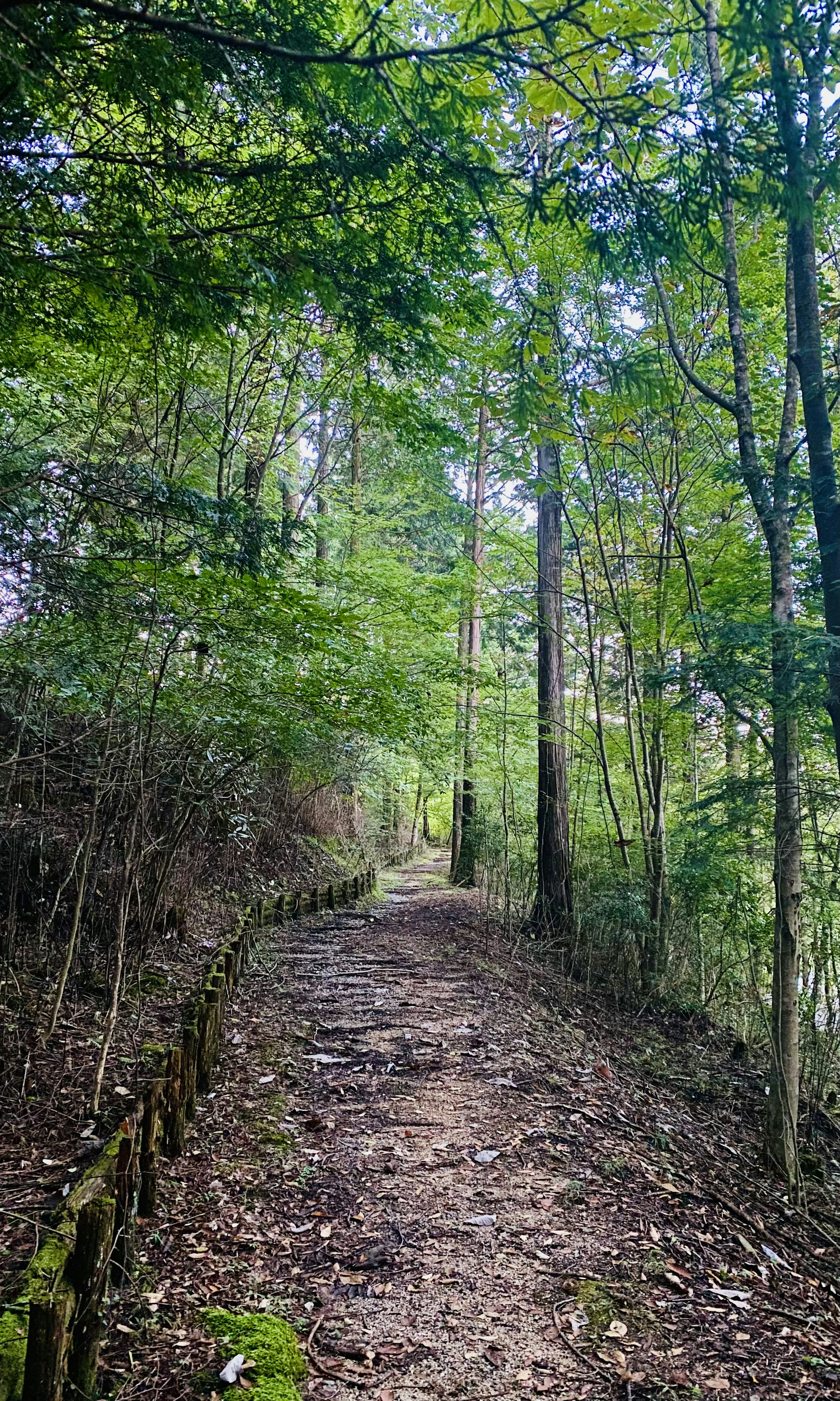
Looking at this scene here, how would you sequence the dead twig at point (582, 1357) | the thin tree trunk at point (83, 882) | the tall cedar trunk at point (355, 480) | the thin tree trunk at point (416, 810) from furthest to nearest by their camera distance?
the thin tree trunk at point (416, 810) < the tall cedar trunk at point (355, 480) < the thin tree trunk at point (83, 882) < the dead twig at point (582, 1357)

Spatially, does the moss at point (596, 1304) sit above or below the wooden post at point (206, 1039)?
below

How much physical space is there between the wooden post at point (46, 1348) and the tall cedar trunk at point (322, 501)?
5.74 m

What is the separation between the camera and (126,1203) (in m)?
2.54

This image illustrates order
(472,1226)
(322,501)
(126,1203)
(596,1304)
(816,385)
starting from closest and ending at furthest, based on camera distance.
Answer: (126,1203) → (596,1304) → (472,1226) → (816,385) → (322,501)

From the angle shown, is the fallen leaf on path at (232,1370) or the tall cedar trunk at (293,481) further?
the tall cedar trunk at (293,481)

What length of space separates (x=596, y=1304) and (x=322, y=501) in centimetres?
1251

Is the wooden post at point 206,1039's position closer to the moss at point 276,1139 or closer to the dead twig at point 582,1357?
the moss at point 276,1139

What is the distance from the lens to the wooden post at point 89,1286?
2.01 m

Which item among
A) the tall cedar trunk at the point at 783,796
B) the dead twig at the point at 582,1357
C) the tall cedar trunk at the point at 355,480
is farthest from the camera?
the tall cedar trunk at the point at 355,480

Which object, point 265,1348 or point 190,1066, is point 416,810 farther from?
point 265,1348

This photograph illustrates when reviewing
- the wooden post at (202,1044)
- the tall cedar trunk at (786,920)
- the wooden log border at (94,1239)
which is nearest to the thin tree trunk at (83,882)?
the wooden log border at (94,1239)

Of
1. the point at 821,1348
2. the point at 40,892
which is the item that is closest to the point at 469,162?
the point at 40,892

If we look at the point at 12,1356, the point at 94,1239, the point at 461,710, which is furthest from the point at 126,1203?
the point at 461,710

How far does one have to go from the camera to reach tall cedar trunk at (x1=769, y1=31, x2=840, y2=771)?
3.57 meters
